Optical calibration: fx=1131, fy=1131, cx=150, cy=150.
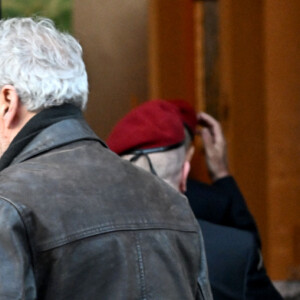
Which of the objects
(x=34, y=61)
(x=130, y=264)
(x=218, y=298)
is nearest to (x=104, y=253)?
(x=130, y=264)

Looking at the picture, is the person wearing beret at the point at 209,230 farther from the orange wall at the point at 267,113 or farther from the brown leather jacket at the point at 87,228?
the orange wall at the point at 267,113

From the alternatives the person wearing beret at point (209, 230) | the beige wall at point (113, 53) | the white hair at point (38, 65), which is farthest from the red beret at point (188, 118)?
the beige wall at point (113, 53)

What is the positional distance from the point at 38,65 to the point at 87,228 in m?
0.45

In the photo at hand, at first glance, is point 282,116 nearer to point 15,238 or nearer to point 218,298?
Answer: point 218,298

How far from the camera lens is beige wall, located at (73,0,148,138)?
618 centimetres

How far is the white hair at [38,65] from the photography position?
2832mm

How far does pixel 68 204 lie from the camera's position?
2.68 m

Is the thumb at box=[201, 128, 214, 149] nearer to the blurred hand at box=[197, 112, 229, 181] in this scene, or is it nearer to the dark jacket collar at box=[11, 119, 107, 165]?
the blurred hand at box=[197, 112, 229, 181]

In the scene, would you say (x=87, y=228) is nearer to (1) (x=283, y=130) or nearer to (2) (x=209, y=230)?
(2) (x=209, y=230)

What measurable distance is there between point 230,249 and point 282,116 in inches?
85.2

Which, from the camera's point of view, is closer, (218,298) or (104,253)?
(104,253)

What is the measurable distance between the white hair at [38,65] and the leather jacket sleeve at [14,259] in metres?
0.36

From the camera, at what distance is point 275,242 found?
235 inches

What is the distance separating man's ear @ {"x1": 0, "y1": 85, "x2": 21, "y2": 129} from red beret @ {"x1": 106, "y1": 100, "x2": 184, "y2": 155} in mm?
1155
